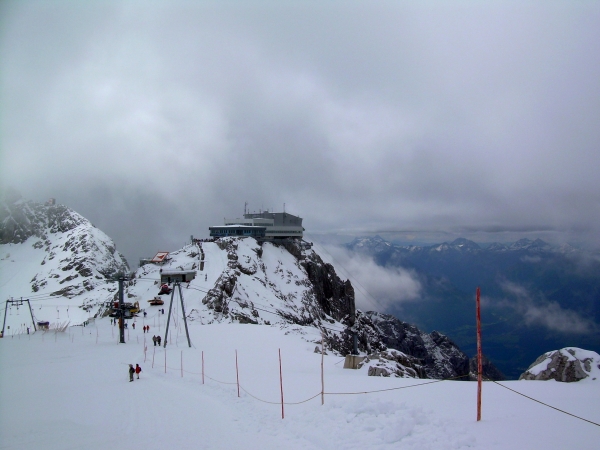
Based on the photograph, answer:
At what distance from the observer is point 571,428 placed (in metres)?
8.89

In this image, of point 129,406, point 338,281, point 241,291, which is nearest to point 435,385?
point 129,406

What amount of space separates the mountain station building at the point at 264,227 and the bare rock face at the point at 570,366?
82656mm

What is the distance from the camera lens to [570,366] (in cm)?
1466

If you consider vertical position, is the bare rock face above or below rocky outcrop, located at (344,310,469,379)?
above

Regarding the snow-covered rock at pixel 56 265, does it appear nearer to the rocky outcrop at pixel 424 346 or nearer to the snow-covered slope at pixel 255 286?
the snow-covered slope at pixel 255 286

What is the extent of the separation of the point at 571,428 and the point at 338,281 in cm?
8827

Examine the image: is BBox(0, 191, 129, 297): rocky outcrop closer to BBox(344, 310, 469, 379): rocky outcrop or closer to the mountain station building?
the mountain station building

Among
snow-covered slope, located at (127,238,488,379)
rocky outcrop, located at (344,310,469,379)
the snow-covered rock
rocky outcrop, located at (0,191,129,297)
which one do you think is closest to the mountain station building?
snow-covered slope, located at (127,238,488,379)

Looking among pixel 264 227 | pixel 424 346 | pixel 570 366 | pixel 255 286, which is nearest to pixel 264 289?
pixel 255 286

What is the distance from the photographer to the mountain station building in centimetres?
9475

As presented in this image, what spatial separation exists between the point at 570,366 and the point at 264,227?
8508 cm

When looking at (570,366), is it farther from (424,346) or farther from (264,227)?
(424,346)

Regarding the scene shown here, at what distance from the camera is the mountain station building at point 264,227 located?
94.8 metres

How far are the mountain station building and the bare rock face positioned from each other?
271 feet
